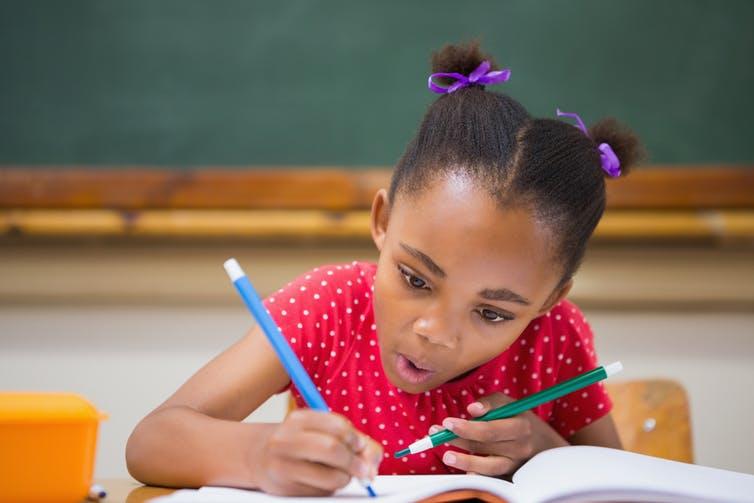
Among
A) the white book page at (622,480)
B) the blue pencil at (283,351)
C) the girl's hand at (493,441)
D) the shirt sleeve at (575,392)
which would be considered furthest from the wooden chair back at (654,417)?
the blue pencil at (283,351)

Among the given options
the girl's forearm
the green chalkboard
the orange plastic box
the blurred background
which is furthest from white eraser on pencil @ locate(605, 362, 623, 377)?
the green chalkboard

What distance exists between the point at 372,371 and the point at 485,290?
25 centimetres

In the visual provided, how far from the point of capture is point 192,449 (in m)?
0.72

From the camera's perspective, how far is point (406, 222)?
0.80 meters

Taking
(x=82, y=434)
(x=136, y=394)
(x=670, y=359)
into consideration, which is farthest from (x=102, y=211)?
(x=670, y=359)

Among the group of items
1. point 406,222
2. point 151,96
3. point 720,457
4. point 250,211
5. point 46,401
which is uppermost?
point 151,96

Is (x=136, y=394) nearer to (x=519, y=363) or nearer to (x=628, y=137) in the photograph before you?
(x=519, y=363)

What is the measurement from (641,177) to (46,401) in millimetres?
1089

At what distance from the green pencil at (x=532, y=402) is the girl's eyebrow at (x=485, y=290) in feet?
0.30

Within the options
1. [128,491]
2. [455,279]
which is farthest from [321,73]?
[128,491]

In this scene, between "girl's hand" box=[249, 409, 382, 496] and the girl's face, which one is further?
the girl's face

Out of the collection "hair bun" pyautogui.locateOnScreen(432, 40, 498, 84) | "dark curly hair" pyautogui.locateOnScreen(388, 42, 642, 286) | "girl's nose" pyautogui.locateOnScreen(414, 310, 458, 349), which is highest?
"hair bun" pyautogui.locateOnScreen(432, 40, 498, 84)

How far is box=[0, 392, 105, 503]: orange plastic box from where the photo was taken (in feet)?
1.86

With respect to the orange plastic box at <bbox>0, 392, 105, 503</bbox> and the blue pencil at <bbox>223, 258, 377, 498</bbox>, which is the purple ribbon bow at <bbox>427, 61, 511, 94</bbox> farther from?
the orange plastic box at <bbox>0, 392, 105, 503</bbox>
